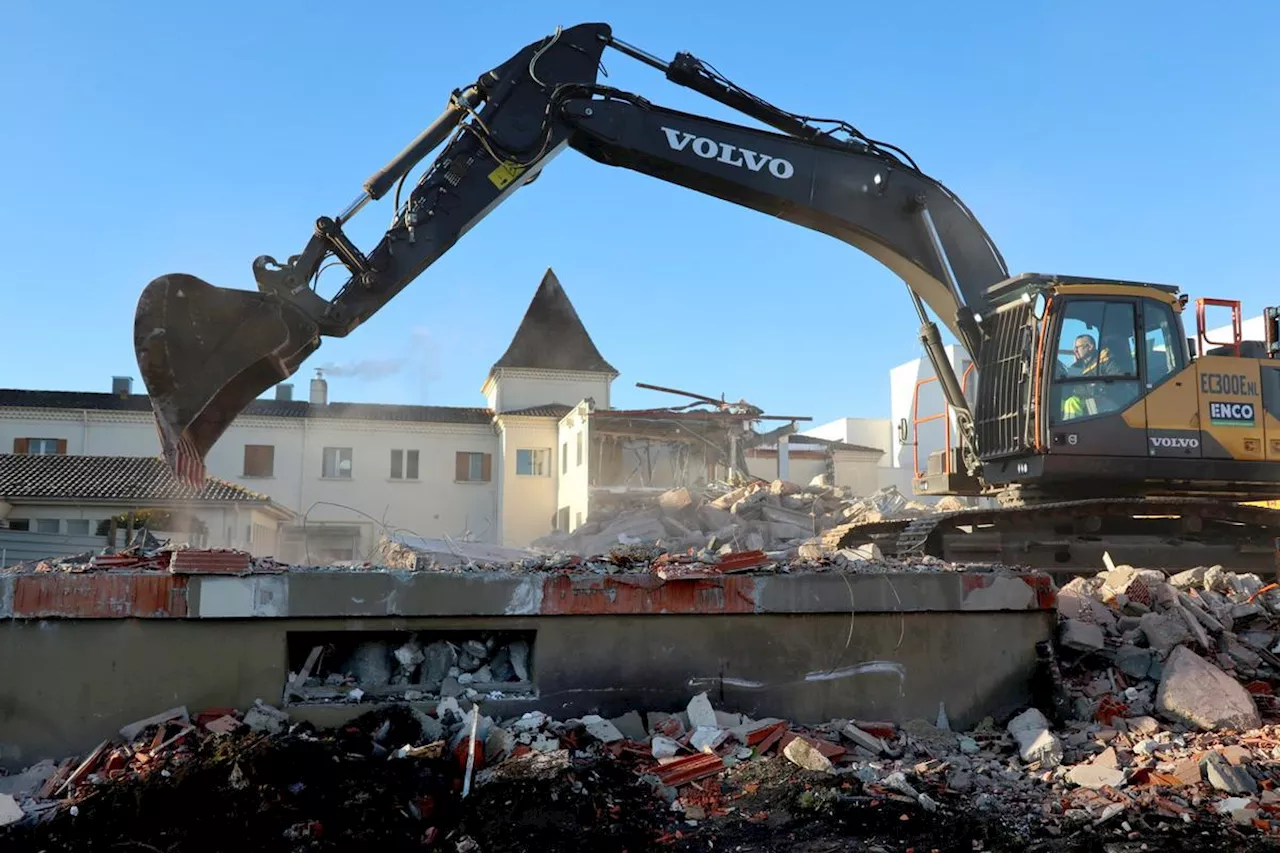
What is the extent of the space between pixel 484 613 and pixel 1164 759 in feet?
11.0

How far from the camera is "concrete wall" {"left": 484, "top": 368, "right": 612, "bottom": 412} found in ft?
131

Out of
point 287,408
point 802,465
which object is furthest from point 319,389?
point 802,465

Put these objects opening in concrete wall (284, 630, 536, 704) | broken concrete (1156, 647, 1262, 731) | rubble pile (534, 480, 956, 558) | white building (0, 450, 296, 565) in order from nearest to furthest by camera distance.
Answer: opening in concrete wall (284, 630, 536, 704), broken concrete (1156, 647, 1262, 731), rubble pile (534, 480, 956, 558), white building (0, 450, 296, 565)

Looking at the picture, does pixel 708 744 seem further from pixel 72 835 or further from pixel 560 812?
pixel 72 835

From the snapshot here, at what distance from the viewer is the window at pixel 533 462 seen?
37.7 m

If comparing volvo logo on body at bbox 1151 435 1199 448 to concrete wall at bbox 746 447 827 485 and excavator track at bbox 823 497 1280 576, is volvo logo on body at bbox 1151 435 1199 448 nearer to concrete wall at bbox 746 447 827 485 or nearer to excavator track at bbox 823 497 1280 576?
excavator track at bbox 823 497 1280 576

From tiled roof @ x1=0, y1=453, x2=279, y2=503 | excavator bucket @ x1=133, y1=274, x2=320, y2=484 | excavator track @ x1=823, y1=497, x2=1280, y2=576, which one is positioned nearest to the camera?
excavator bucket @ x1=133, y1=274, x2=320, y2=484

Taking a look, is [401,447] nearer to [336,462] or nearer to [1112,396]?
[336,462]

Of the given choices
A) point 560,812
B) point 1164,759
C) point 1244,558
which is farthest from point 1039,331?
point 560,812

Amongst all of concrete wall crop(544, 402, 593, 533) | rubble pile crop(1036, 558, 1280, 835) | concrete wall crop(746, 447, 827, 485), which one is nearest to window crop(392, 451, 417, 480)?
concrete wall crop(544, 402, 593, 533)

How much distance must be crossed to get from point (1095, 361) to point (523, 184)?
16.7 feet

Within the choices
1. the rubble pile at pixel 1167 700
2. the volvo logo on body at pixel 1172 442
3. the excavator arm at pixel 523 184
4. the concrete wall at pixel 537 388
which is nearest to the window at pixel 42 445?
the concrete wall at pixel 537 388

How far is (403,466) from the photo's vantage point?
130 ft

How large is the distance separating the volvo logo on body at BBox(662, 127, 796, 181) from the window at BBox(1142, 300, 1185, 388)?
339cm
